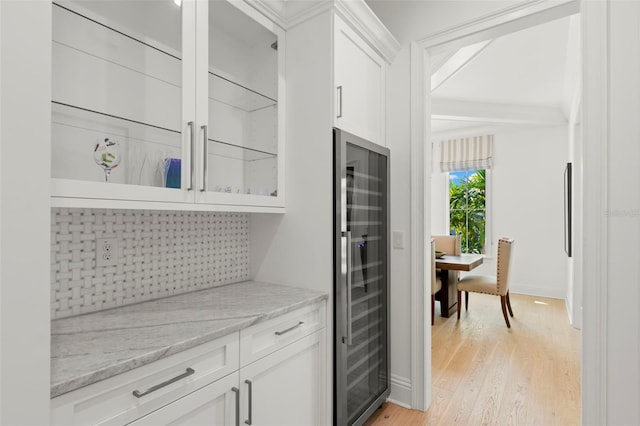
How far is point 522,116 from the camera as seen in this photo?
477 cm

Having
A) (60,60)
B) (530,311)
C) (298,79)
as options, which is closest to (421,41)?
(298,79)

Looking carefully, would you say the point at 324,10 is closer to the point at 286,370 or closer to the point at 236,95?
the point at 236,95

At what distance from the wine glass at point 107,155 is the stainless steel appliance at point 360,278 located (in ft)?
3.11

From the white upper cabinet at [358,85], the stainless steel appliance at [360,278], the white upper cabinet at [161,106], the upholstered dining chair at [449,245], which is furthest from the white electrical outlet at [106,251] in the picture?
the upholstered dining chair at [449,245]

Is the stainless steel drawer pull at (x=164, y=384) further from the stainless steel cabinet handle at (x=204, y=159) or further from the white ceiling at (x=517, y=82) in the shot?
the white ceiling at (x=517, y=82)

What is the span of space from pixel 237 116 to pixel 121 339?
1.08 metres

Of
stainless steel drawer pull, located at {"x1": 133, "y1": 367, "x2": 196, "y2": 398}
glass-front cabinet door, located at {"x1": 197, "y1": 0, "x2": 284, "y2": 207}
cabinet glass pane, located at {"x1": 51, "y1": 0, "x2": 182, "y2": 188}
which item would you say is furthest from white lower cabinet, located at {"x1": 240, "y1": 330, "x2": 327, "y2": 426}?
cabinet glass pane, located at {"x1": 51, "y1": 0, "x2": 182, "y2": 188}

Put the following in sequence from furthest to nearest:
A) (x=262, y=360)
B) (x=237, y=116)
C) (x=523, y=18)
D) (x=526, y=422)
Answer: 1. (x=526, y=422)
2. (x=523, y=18)
3. (x=237, y=116)
4. (x=262, y=360)

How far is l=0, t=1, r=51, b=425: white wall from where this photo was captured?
2.33 ft

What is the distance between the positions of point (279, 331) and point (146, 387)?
568mm

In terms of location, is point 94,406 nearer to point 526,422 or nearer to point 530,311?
point 526,422

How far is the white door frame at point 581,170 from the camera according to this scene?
816mm

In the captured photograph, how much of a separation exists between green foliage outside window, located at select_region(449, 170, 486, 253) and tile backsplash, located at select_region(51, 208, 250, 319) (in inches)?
194

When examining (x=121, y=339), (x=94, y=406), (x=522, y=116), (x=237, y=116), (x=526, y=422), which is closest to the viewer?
(x=94, y=406)
